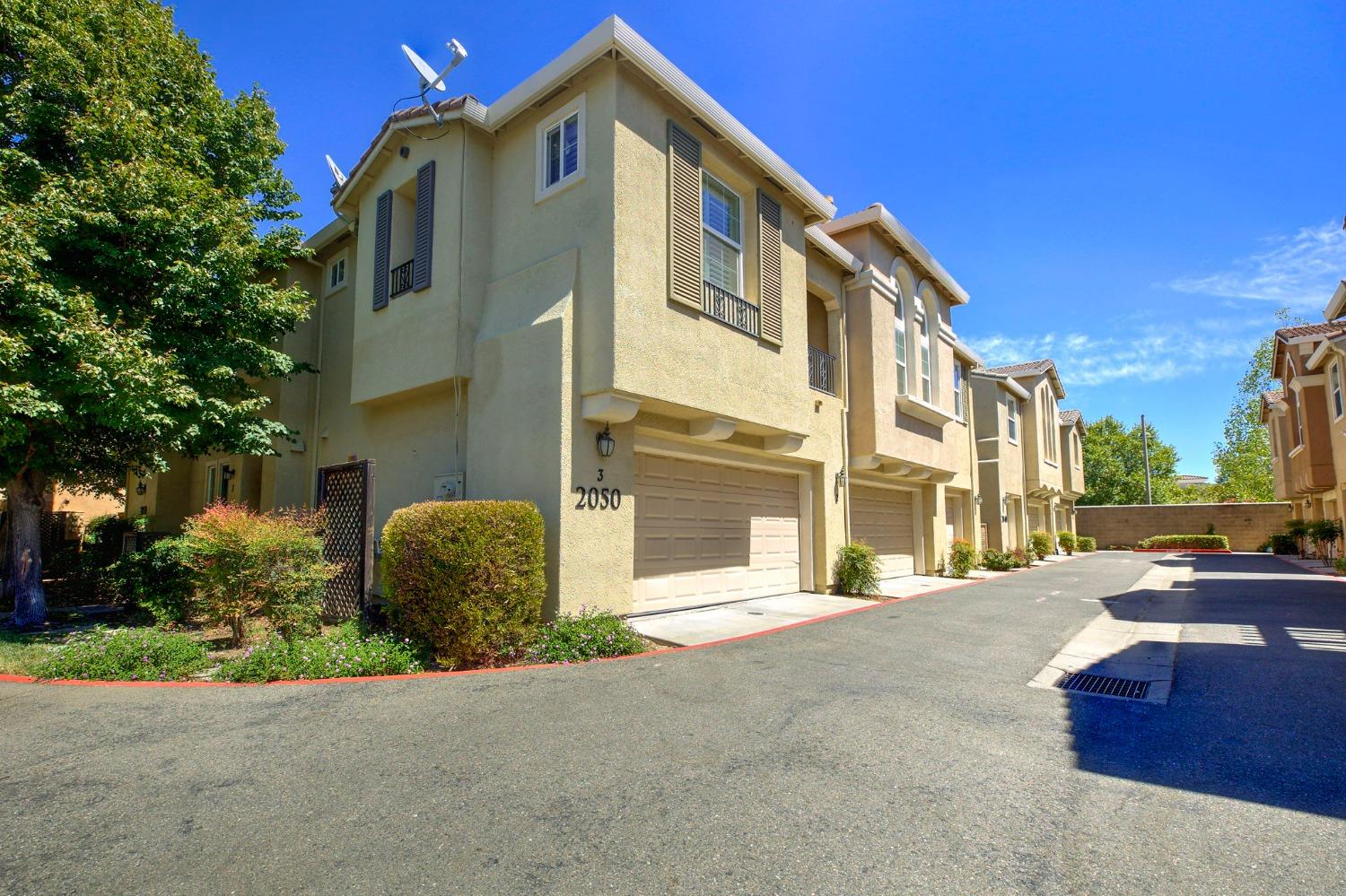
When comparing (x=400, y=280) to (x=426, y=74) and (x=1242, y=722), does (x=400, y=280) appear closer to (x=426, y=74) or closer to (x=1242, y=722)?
(x=426, y=74)

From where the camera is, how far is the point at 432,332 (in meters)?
10.2

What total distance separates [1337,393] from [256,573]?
86.8ft

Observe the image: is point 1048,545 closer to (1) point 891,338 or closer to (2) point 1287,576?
(2) point 1287,576

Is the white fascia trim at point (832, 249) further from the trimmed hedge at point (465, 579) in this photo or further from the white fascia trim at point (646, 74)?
the trimmed hedge at point (465, 579)

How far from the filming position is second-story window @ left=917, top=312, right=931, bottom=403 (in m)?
17.0

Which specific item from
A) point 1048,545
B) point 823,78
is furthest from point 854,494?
point 1048,545

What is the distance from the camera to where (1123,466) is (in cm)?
5384

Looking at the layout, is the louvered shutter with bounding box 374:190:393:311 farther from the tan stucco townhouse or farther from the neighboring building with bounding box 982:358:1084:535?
the neighboring building with bounding box 982:358:1084:535

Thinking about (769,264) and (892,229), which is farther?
(892,229)

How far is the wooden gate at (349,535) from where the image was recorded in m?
→ 8.59

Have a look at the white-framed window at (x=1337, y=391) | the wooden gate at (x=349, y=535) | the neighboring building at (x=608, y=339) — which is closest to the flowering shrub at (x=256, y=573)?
the wooden gate at (x=349, y=535)

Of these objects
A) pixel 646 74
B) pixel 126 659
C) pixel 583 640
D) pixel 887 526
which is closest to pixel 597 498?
pixel 583 640

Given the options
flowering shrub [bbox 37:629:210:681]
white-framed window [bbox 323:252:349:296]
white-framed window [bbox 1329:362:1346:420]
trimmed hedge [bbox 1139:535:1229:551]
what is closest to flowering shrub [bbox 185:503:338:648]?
flowering shrub [bbox 37:629:210:681]

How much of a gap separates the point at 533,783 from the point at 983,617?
9.01 metres
